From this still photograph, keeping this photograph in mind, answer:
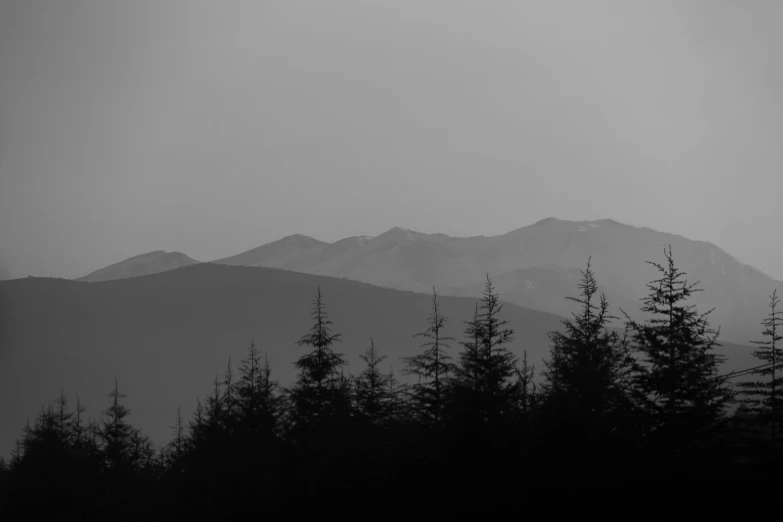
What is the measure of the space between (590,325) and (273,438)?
15188 mm

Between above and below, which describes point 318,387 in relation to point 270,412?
above

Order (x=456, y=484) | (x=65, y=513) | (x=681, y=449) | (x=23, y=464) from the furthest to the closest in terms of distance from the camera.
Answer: (x=23, y=464) → (x=65, y=513) → (x=456, y=484) → (x=681, y=449)

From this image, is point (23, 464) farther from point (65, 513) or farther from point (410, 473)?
point (410, 473)

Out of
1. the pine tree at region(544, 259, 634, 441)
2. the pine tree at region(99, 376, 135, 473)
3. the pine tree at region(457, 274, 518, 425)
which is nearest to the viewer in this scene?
the pine tree at region(544, 259, 634, 441)

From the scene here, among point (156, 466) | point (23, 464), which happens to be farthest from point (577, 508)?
point (156, 466)

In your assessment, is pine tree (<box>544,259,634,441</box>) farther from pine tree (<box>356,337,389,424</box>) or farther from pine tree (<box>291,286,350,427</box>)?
pine tree (<box>291,286,350,427</box>)

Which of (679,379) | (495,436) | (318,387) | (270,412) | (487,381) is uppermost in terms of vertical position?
(318,387)

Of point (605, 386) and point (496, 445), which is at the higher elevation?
point (605, 386)

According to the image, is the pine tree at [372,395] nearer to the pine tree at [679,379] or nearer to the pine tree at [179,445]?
the pine tree at [179,445]

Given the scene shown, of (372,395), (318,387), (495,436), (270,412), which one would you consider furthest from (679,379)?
(270,412)

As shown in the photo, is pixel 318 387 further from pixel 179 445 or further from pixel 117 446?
pixel 117 446

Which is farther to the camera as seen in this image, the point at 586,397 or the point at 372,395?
the point at 372,395

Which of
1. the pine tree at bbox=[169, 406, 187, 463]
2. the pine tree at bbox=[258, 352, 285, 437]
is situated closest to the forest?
the pine tree at bbox=[258, 352, 285, 437]

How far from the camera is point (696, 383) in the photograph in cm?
2405
